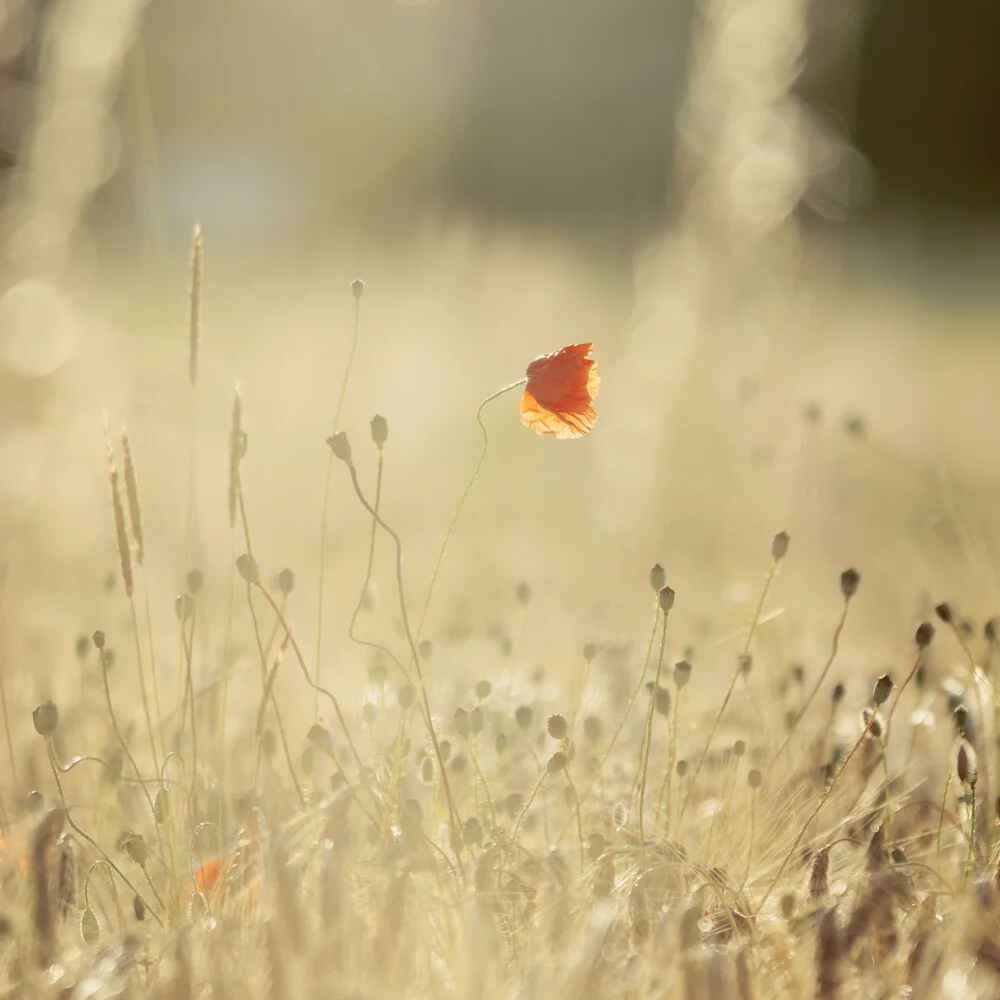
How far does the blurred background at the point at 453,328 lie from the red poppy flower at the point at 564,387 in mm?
586

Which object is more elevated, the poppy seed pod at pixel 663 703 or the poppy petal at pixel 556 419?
the poppy petal at pixel 556 419

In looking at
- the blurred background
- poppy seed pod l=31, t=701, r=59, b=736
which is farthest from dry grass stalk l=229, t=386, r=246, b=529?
the blurred background

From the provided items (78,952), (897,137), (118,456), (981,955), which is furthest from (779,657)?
(897,137)

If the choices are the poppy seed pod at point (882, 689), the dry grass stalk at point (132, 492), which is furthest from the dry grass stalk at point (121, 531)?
the poppy seed pod at point (882, 689)

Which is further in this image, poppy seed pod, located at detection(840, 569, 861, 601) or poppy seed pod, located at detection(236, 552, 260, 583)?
poppy seed pod, located at detection(840, 569, 861, 601)

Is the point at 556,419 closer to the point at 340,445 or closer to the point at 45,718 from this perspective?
the point at 340,445

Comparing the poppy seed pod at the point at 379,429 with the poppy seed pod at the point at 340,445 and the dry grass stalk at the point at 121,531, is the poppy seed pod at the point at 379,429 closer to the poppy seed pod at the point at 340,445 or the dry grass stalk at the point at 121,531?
the poppy seed pod at the point at 340,445

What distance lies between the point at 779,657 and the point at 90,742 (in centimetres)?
114

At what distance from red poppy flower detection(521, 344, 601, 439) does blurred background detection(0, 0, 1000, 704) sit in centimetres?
59

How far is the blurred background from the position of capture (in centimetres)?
231

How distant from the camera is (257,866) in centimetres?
113

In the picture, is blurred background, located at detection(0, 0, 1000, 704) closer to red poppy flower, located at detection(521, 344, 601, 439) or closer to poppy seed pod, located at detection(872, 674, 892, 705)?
poppy seed pod, located at detection(872, 674, 892, 705)

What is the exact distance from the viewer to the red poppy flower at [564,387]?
1242mm

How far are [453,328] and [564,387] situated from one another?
452 centimetres
